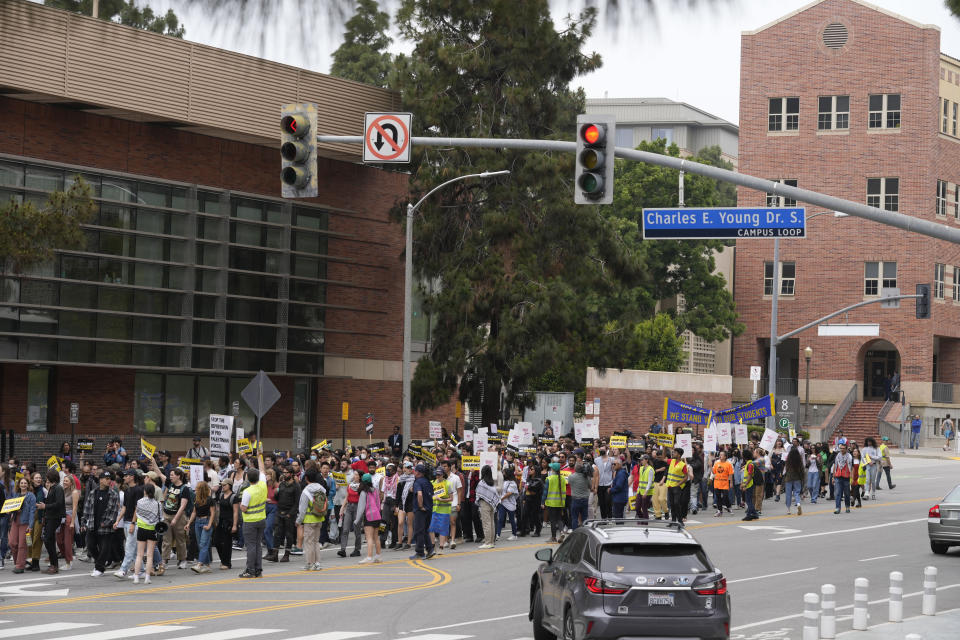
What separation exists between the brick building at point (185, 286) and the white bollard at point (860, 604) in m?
19.8

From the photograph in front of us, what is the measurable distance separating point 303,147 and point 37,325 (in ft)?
69.6

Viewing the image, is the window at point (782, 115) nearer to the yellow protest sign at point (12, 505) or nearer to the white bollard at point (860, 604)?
the yellow protest sign at point (12, 505)

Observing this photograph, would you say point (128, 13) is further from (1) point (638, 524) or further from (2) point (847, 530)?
(2) point (847, 530)

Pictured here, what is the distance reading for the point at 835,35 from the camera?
18.0 metres

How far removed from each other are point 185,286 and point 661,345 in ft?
91.8

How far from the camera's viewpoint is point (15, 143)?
33.3m

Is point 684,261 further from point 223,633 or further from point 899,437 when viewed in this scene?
point 223,633

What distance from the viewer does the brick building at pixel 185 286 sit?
34.0m

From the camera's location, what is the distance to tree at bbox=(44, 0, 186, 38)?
248cm

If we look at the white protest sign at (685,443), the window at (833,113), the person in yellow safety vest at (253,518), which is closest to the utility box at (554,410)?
the white protest sign at (685,443)

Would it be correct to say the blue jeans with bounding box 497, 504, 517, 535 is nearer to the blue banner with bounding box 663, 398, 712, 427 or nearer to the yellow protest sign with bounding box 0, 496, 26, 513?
the yellow protest sign with bounding box 0, 496, 26, 513

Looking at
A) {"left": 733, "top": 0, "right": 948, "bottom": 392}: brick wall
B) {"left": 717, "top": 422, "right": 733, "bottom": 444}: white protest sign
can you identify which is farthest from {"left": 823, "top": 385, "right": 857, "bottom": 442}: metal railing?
{"left": 717, "top": 422, "right": 733, "bottom": 444}: white protest sign

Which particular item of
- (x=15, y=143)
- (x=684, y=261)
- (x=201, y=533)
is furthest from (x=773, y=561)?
(x=684, y=261)

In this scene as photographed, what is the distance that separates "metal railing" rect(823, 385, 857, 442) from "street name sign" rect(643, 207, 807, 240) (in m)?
47.3
